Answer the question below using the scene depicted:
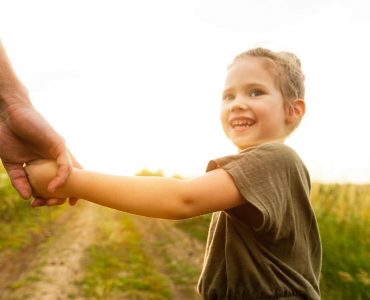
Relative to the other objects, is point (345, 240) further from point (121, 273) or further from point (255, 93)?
point (255, 93)

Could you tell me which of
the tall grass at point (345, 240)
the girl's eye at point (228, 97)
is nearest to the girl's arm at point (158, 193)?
the girl's eye at point (228, 97)

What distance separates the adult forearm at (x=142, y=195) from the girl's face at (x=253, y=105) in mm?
528

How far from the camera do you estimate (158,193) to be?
147 centimetres

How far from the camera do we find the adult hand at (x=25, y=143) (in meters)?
1.68

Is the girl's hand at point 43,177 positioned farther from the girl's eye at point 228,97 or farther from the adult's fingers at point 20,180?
the girl's eye at point 228,97

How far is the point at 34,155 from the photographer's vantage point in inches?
73.7

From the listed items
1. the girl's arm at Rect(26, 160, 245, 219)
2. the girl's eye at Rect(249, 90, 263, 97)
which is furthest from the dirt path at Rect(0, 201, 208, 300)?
the girl's arm at Rect(26, 160, 245, 219)

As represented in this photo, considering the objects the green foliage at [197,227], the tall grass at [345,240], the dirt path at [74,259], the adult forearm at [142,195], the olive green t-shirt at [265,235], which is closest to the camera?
the adult forearm at [142,195]

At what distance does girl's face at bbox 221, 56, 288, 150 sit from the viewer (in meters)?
1.90

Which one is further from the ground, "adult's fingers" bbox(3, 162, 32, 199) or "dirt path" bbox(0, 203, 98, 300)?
"adult's fingers" bbox(3, 162, 32, 199)

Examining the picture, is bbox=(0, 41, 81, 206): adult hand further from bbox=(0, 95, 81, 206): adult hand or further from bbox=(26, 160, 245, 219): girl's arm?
bbox=(26, 160, 245, 219): girl's arm

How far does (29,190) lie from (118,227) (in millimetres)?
5086

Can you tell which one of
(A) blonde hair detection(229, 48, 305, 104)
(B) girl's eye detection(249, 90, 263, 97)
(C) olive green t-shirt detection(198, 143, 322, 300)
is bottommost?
(C) olive green t-shirt detection(198, 143, 322, 300)

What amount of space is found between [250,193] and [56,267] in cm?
355
